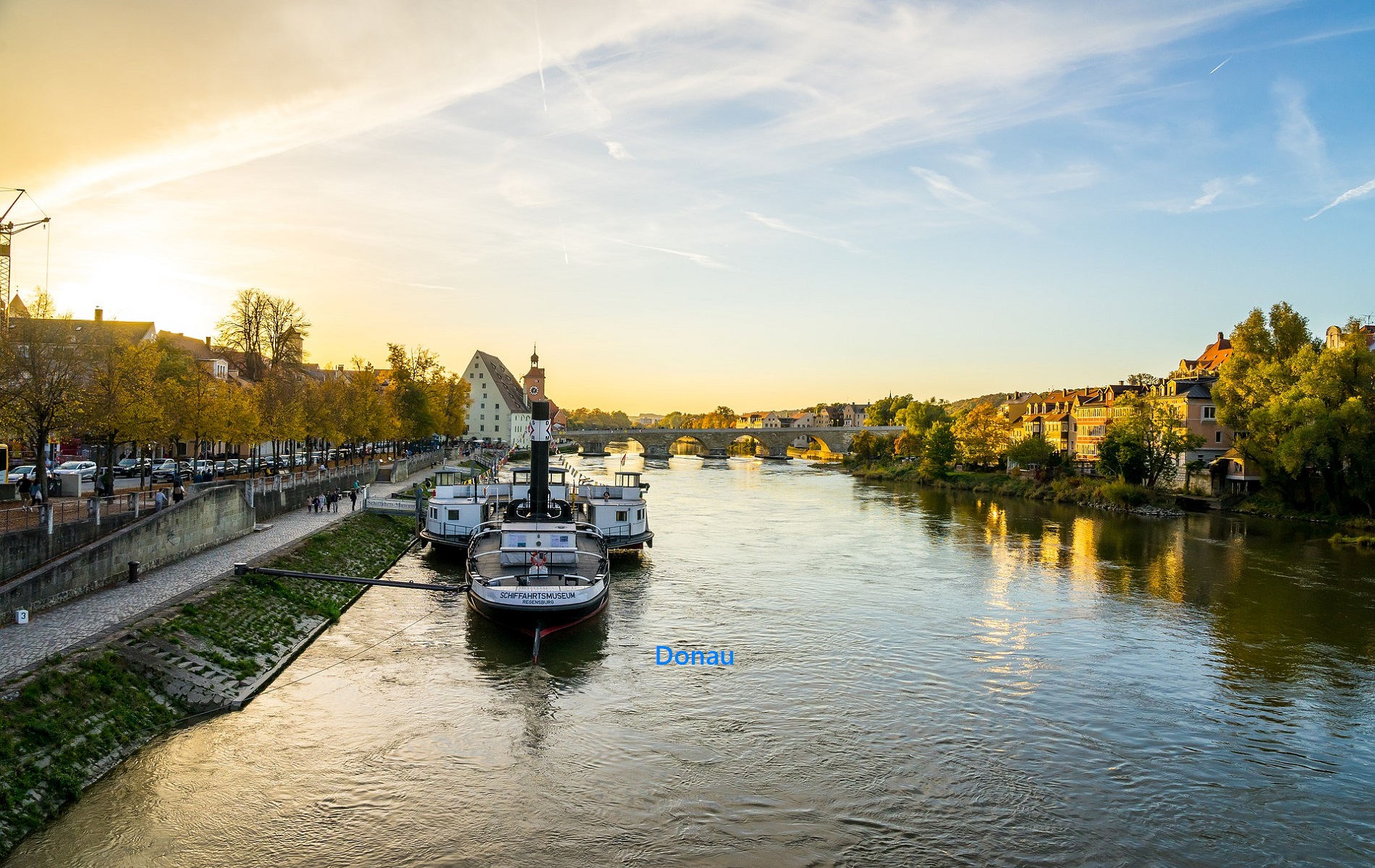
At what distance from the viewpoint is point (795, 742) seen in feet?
54.2

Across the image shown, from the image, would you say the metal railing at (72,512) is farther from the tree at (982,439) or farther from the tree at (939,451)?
the tree at (982,439)

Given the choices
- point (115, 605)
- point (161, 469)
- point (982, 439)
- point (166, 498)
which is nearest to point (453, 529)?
point (166, 498)

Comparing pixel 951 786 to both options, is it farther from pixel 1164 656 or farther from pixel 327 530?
pixel 327 530

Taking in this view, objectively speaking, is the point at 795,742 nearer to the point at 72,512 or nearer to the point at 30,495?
the point at 72,512

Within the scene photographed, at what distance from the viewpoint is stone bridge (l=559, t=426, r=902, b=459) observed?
131375 mm

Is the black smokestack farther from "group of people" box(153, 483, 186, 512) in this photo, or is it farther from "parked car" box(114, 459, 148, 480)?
"parked car" box(114, 459, 148, 480)

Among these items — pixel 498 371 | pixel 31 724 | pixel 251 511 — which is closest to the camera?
pixel 31 724

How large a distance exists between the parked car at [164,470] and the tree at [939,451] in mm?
67792

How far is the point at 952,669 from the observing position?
21.5 meters

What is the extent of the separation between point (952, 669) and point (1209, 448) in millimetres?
54896

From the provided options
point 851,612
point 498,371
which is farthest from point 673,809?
point 498,371

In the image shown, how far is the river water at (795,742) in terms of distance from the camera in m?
12.9

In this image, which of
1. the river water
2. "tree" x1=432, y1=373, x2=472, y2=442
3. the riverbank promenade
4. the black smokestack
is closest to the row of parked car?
the riverbank promenade

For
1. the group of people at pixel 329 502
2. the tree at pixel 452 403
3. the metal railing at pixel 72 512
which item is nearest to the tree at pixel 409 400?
the tree at pixel 452 403
